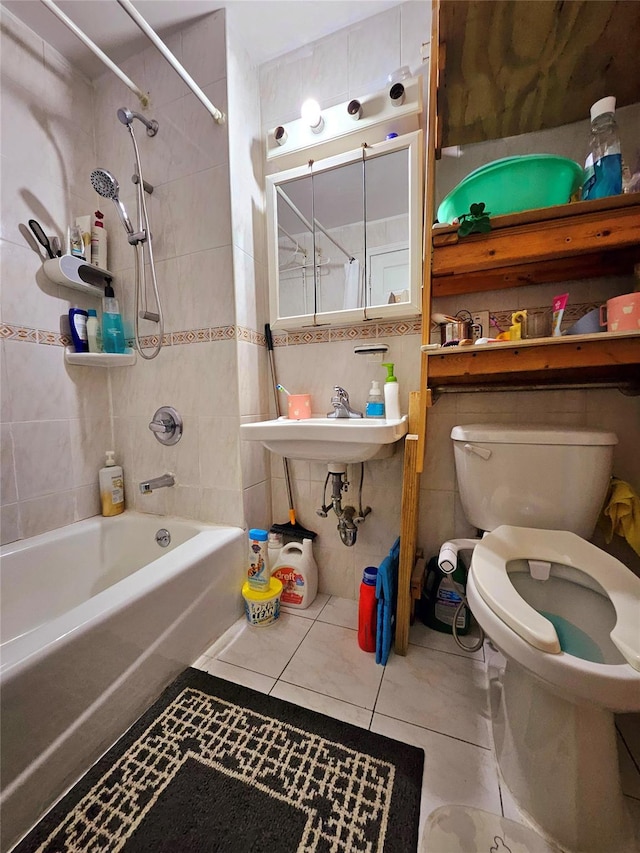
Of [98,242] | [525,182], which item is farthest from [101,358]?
[525,182]

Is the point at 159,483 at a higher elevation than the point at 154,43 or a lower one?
lower

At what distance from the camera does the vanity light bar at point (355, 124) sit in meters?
1.12

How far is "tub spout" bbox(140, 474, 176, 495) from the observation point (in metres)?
1.29

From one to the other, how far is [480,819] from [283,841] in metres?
0.42

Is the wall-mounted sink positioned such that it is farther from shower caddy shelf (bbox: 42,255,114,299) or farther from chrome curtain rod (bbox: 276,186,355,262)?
shower caddy shelf (bbox: 42,255,114,299)

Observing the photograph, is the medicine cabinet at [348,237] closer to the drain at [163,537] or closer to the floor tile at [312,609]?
the drain at [163,537]

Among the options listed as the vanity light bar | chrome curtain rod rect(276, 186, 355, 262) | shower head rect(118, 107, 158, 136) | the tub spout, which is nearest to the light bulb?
the vanity light bar

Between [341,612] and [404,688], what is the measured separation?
396mm

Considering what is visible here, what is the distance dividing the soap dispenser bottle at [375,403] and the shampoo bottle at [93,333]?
1193 mm

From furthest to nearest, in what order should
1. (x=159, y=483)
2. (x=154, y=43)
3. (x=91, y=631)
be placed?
1. (x=159, y=483)
2. (x=154, y=43)
3. (x=91, y=631)

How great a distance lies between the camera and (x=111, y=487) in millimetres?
1458

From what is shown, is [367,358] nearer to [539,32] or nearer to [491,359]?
[491,359]

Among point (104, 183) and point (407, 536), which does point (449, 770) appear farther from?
point (104, 183)

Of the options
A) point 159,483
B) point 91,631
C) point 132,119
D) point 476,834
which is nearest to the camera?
point 476,834
